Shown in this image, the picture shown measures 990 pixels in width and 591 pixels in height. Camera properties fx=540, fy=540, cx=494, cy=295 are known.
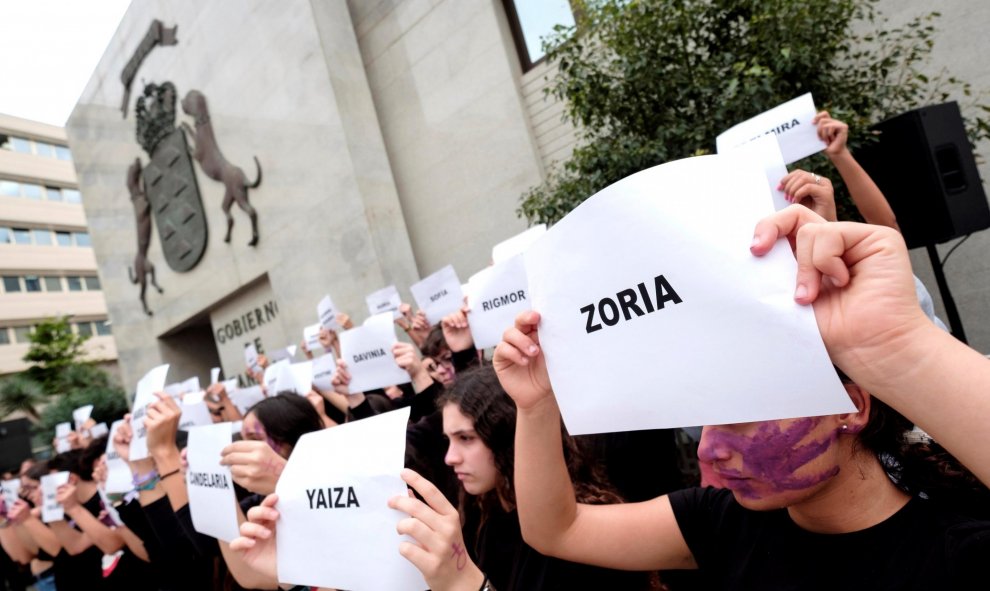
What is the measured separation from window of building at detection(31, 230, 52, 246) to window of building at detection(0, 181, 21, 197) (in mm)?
2716

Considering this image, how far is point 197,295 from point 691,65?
1104 cm

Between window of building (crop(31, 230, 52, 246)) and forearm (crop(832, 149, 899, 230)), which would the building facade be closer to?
forearm (crop(832, 149, 899, 230))

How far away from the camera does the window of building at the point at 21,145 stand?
129 ft

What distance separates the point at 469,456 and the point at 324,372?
284 cm

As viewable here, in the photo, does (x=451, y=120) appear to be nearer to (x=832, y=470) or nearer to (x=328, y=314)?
(x=328, y=314)

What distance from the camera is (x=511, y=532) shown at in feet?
5.46

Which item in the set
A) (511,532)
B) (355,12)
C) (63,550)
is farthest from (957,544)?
(355,12)

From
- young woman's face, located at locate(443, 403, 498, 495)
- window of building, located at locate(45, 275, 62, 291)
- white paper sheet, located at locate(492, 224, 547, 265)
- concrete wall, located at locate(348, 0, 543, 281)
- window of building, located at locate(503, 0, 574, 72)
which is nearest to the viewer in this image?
young woman's face, located at locate(443, 403, 498, 495)

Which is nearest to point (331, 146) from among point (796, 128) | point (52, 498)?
point (52, 498)

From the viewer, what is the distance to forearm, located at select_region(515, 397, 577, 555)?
1220 mm

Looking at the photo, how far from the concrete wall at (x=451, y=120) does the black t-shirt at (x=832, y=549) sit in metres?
5.46

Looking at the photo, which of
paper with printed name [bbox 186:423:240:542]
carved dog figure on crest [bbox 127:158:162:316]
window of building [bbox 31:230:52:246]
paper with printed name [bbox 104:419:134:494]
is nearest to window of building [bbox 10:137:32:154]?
window of building [bbox 31:230:52:246]

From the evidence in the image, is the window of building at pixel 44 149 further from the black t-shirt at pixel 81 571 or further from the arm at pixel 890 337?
the arm at pixel 890 337

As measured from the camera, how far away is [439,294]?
12.0ft
